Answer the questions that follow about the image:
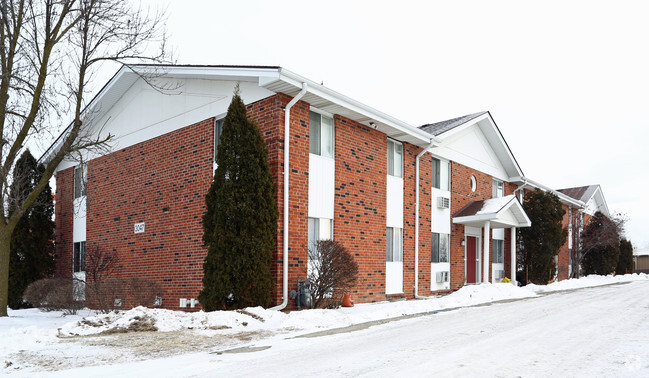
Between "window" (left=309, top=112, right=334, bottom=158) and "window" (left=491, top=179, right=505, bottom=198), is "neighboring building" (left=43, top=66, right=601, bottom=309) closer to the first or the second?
"window" (left=309, top=112, right=334, bottom=158)

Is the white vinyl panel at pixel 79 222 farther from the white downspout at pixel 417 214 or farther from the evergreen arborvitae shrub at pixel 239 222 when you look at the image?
the white downspout at pixel 417 214

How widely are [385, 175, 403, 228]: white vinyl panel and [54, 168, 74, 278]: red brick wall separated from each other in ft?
37.8

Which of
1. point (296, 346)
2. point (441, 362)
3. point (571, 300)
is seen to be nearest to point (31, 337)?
point (296, 346)

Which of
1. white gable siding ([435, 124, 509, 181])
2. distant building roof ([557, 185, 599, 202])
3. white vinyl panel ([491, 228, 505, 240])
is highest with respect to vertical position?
white gable siding ([435, 124, 509, 181])

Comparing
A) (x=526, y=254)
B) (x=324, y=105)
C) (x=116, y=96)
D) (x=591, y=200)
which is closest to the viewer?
(x=324, y=105)

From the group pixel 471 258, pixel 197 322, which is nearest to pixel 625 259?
pixel 471 258

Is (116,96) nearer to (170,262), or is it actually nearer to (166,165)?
(166,165)

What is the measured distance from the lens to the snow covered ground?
5.88 m

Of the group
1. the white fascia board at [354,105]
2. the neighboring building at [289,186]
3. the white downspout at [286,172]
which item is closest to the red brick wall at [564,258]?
the neighboring building at [289,186]

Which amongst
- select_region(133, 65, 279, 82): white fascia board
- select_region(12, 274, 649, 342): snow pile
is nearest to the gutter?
select_region(12, 274, 649, 342): snow pile

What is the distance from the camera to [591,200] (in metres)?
36.2

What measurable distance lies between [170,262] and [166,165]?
2788mm

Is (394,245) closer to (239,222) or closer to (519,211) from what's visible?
(239,222)

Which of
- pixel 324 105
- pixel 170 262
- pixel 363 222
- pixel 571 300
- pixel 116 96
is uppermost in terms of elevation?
pixel 116 96
